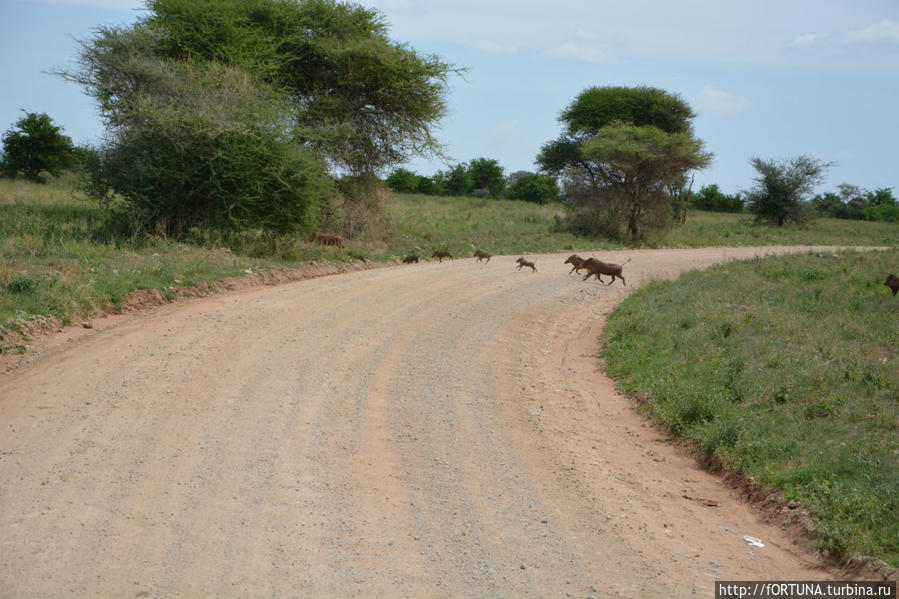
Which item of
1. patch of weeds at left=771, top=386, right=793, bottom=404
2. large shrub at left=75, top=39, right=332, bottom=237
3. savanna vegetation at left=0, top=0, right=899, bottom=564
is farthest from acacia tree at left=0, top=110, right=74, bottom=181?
patch of weeds at left=771, top=386, right=793, bottom=404

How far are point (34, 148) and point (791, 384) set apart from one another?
39780mm

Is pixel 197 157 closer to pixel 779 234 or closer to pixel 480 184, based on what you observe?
pixel 779 234

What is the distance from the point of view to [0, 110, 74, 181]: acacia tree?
37094mm

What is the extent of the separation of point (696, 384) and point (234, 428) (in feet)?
16.8

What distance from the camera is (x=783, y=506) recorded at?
5684mm

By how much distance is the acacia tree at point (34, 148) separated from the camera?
37.1 m

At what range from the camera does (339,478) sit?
534 cm

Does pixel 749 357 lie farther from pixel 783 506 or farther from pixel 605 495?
pixel 605 495

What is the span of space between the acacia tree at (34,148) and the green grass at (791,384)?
113 ft

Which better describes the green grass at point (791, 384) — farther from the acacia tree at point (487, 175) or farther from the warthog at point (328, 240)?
the acacia tree at point (487, 175)

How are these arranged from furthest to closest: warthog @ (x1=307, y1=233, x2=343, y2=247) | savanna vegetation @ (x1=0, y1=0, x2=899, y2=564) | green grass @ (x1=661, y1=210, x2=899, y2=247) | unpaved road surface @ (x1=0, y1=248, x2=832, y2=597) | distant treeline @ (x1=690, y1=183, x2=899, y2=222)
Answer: distant treeline @ (x1=690, y1=183, x2=899, y2=222), green grass @ (x1=661, y1=210, x2=899, y2=247), warthog @ (x1=307, y1=233, x2=343, y2=247), savanna vegetation @ (x1=0, y1=0, x2=899, y2=564), unpaved road surface @ (x1=0, y1=248, x2=832, y2=597)

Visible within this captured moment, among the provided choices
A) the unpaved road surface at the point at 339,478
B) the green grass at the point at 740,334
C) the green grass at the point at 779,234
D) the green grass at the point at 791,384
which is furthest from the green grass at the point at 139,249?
the green grass at the point at 791,384

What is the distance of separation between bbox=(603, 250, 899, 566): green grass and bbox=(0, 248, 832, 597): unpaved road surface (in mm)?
446

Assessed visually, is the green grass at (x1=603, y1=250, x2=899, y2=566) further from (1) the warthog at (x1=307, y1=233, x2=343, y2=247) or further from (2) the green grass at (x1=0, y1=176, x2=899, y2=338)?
(1) the warthog at (x1=307, y1=233, x2=343, y2=247)
